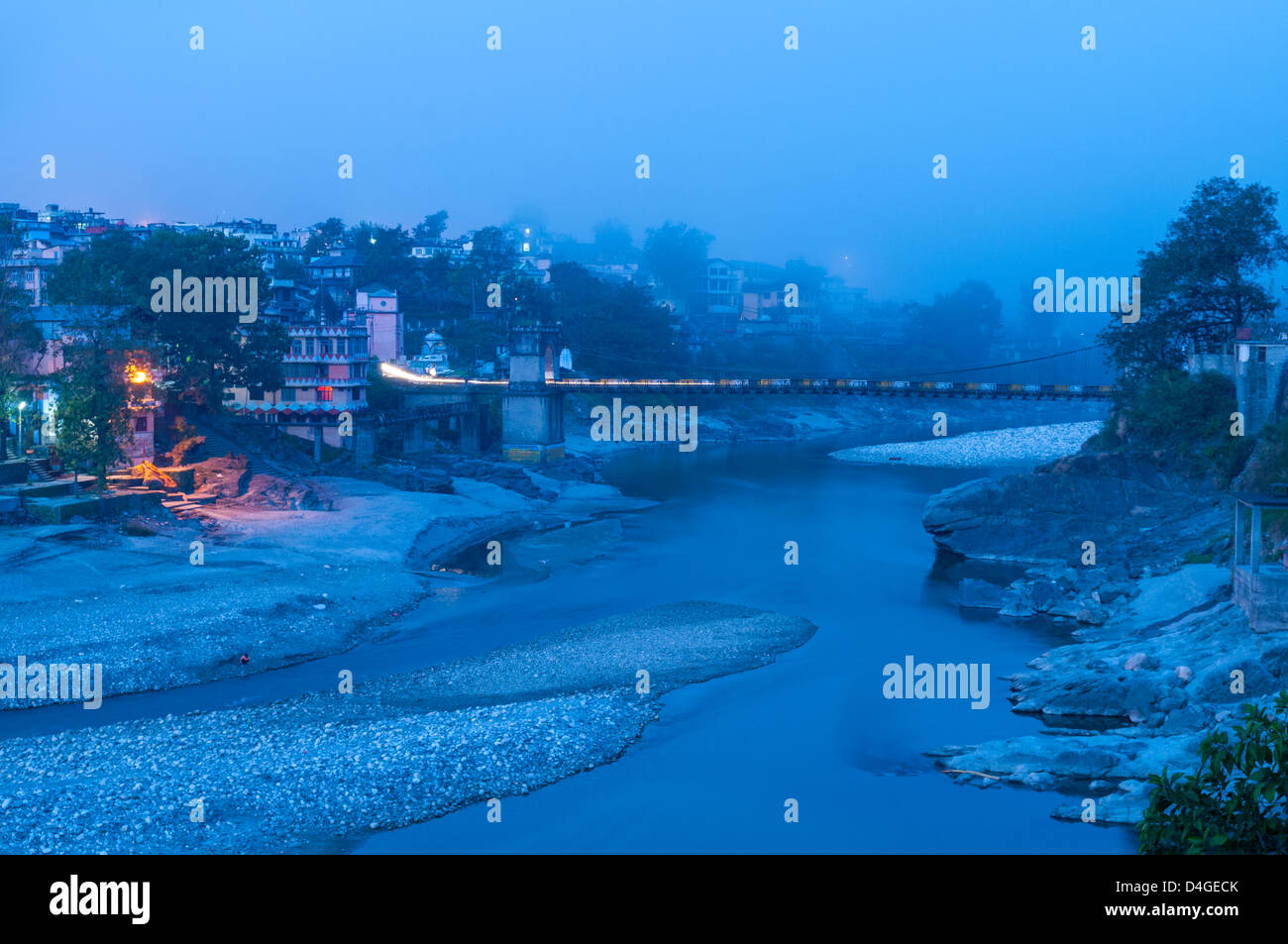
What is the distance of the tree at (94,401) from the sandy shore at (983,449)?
3927cm

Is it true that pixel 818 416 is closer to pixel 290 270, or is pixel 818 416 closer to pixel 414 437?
pixel 290 270

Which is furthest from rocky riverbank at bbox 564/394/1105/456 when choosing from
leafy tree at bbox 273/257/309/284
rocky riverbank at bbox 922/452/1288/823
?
rocky riverbank at bbox 922/452/1288/823

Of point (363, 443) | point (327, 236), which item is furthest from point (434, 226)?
point (363, 443)

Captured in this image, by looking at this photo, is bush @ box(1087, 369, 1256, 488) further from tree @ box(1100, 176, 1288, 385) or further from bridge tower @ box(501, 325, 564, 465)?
bridge tower @ box(501, 325, 564, 465)

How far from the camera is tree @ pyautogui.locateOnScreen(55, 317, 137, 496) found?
31953 mm

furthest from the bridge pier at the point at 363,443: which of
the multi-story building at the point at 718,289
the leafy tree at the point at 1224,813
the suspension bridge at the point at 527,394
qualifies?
the multi-story building at the point at 718,289

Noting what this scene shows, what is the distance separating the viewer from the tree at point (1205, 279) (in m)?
40.5

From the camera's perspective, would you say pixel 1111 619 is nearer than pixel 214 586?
Yes

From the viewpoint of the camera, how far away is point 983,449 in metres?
68.7

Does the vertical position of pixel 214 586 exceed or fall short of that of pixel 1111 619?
it exceeds it

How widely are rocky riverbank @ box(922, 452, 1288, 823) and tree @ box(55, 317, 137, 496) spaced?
77.0 feet

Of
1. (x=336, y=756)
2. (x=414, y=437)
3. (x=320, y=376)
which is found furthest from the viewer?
(x=414, y=437)

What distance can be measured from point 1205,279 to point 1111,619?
20353mm
